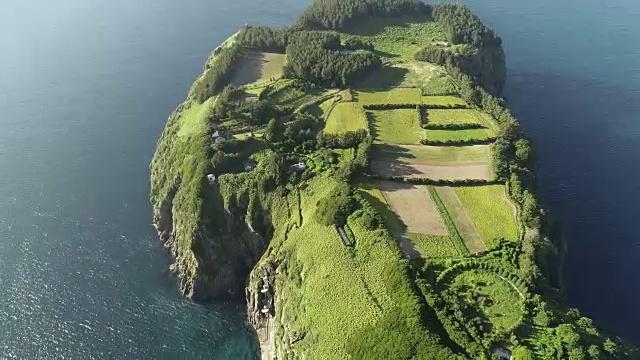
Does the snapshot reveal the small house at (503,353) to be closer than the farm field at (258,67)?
Yes

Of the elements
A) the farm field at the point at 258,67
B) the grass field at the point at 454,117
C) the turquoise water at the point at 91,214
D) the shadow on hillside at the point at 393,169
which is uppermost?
the farm field at the point at 258,67

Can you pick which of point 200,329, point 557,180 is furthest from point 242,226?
point 557,180

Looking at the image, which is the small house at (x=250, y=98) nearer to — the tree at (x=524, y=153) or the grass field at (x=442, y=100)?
the grass field at (x=442, y=100)

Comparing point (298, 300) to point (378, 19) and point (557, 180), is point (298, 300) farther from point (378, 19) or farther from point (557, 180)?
point (378, 19)

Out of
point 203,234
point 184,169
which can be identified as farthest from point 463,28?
point 203,234

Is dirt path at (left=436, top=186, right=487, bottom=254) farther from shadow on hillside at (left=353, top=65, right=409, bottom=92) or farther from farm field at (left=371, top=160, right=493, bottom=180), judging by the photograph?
shadow on hillside at (left=353, top=65, right=409, bottom=92)

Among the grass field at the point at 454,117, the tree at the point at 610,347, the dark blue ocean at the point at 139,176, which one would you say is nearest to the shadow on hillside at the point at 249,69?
the dark blue ocean at the point at 139,176

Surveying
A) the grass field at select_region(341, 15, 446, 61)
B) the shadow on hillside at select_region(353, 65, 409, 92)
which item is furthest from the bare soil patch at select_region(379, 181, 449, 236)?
the grass field at select_region(341, 15, 446, 61)

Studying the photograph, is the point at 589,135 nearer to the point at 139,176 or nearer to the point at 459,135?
the point at 459,135

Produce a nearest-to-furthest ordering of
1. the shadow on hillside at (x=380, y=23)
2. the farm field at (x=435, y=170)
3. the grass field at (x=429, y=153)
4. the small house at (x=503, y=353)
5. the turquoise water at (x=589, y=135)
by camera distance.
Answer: the small house at (x=503, y=353), the turquoise water at (x=589, y=135), the farm field at (x=435, y=170), the grass field at (x=429, y=153), the shadow on hillside at (x=380, y=23)
